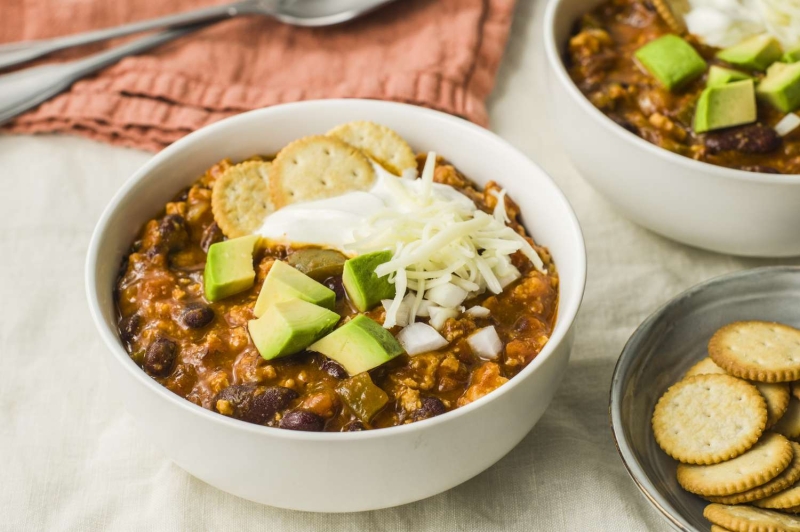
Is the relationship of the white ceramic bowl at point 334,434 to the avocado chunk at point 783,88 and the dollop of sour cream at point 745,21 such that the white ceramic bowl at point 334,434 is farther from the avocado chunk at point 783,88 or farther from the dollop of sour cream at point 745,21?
the dollop of sour cream at point 745,21

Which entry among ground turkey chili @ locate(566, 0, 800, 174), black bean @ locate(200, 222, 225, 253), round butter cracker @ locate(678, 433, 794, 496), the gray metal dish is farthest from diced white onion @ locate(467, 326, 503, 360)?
ground turkey chili @ locate(566, 0, 800, 174)

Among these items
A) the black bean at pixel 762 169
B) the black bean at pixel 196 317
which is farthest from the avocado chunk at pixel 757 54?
the black bean at pixel 196 317

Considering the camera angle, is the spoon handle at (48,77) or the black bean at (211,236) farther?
the spoon handle at (48,77)

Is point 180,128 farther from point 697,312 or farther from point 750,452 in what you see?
point 750,452

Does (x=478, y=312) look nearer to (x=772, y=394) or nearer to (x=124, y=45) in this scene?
(x=772, y=394)

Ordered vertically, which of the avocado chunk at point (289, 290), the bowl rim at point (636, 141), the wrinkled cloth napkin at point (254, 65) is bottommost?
the wrinkled cloth napkin at point (254, 65)

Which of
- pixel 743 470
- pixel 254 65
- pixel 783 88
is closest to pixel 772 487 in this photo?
pixel 743 470
